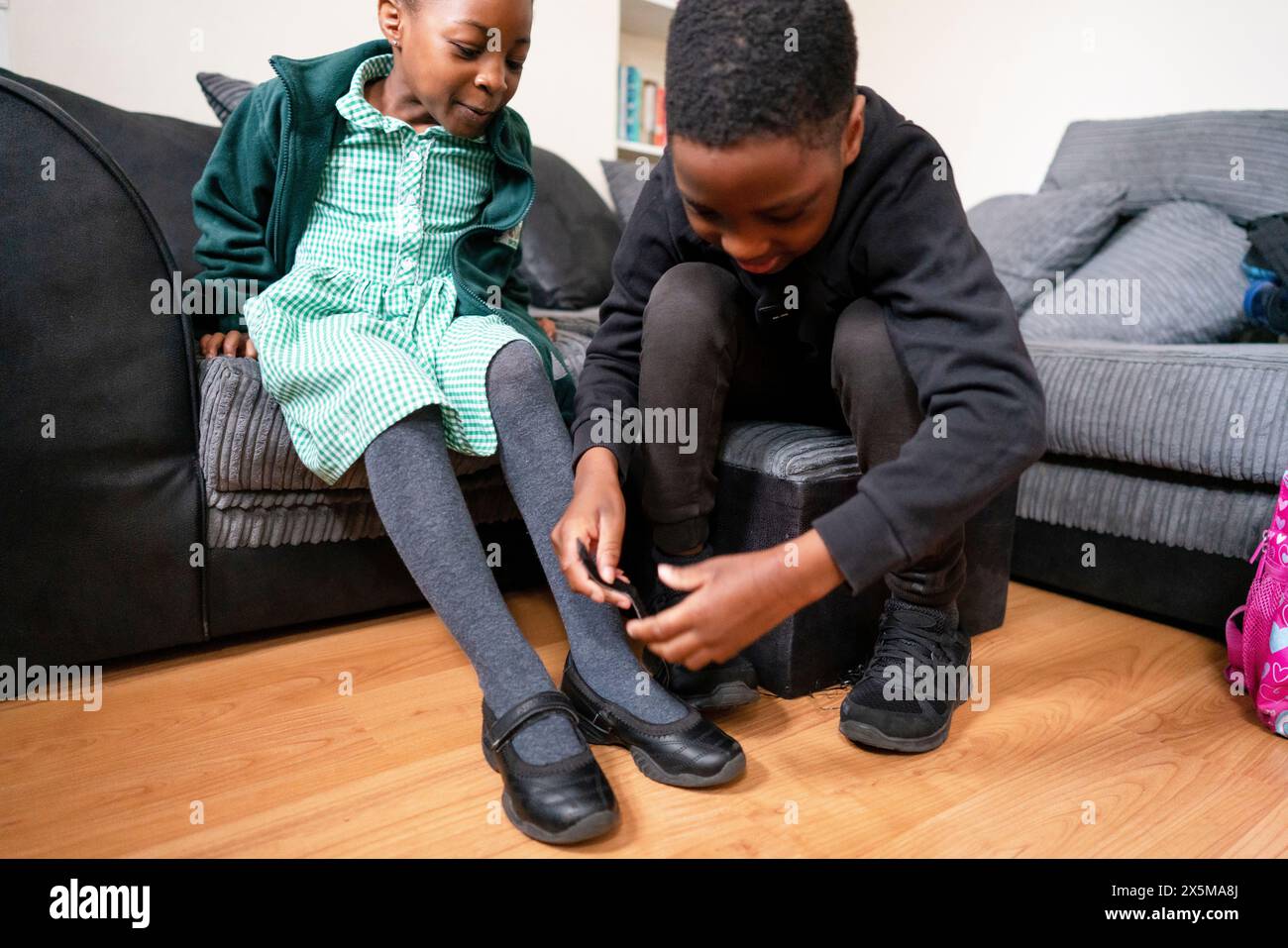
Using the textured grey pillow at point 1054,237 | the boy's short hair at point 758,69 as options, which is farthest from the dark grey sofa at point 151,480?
the textured grey pillow at point 1054,237

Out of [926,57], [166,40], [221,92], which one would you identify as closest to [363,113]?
[221,92]

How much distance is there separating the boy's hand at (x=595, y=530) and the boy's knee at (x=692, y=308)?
148mm

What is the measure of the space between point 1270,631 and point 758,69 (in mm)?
785

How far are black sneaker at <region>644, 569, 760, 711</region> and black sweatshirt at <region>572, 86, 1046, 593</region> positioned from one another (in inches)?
8.5

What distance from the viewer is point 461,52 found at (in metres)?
0.97

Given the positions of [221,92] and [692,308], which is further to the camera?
[221,92]

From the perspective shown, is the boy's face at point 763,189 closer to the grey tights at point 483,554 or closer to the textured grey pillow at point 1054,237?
the grey tights at point 483,554

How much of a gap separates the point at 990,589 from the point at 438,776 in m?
0.74

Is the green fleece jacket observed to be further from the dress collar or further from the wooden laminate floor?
the wooden laminate floor

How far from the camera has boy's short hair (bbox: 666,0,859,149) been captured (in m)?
0.63

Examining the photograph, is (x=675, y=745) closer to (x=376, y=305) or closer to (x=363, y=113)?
(x=376, y=305)

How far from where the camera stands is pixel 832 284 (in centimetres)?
85
